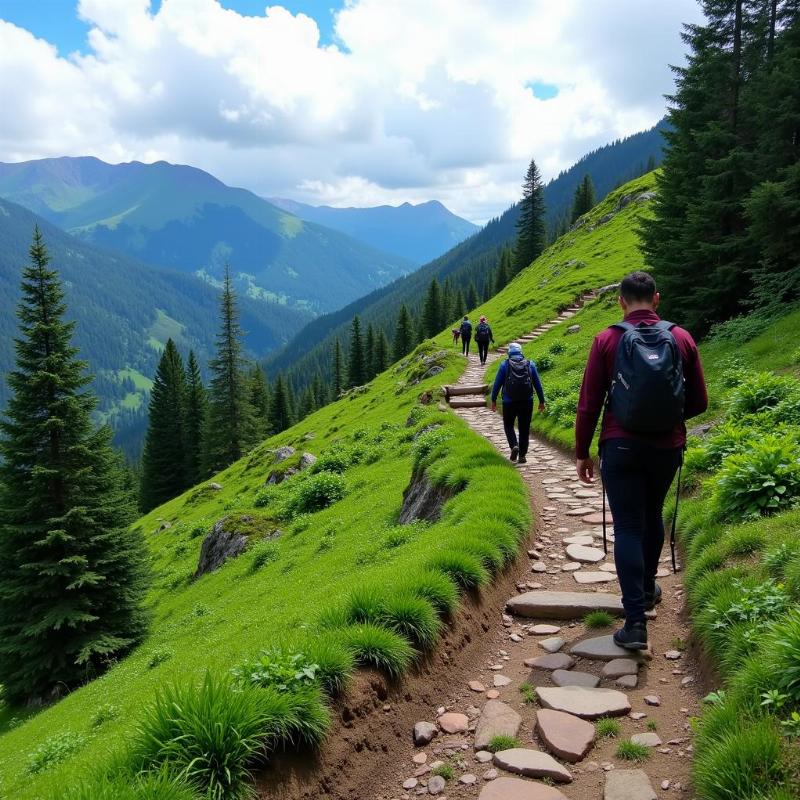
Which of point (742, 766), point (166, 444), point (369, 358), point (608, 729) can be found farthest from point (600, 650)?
point (369, 358)

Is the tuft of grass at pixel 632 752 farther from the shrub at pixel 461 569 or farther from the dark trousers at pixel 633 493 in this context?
the shrub at pixel 461 569

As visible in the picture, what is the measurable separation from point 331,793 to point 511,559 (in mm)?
4649

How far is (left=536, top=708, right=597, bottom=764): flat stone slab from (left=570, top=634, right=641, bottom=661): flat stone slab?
1.10 metres

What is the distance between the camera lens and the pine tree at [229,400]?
67750 millimetres

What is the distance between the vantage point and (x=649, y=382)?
5.23m

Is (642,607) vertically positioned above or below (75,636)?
above

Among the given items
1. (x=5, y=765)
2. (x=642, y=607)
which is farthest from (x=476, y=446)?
(x=5, y=765)

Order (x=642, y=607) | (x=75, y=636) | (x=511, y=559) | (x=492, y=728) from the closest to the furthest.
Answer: (x=492, y=728)
(x=642, y=607)
(x=511, y=559)
(x=75, y=636)

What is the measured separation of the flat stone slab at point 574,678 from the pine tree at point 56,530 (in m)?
21.2

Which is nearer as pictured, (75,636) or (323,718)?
(323,718)

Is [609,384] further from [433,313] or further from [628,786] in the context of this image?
[433,313]

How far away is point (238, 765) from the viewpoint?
13.2 feet

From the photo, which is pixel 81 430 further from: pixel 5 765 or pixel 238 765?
pixel 238 765

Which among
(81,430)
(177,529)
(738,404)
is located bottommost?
(177,529)
